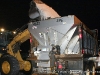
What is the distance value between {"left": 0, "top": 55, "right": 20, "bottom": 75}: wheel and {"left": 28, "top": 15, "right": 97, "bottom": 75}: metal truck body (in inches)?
53.8

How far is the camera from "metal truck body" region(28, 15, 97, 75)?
25.3 feet

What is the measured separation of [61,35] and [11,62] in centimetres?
276

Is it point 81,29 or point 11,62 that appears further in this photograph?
point 11,62

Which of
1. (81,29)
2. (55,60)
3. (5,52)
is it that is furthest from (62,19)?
(5,52)

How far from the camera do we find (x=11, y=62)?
9.14 m

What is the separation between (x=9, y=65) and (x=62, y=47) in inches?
110

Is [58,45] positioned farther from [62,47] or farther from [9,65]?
[9,65]

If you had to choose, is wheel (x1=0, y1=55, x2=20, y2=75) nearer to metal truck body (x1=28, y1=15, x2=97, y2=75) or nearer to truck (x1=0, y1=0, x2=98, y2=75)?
truck (x1=0, y1=0, x2=98, y2=75)

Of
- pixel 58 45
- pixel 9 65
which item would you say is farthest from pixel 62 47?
pixel 9 65

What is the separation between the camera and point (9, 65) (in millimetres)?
9258

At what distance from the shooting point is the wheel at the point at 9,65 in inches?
357

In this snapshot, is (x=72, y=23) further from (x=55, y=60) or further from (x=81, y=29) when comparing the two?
(x=55, y=60)

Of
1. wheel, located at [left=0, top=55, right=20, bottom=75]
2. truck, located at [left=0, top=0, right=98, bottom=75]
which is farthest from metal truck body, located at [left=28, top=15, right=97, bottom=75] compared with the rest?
wheel, located at [left=0, top=55, right=20, bottom=75]

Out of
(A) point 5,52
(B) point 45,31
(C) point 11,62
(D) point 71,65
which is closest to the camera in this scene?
(D) point 71,65
